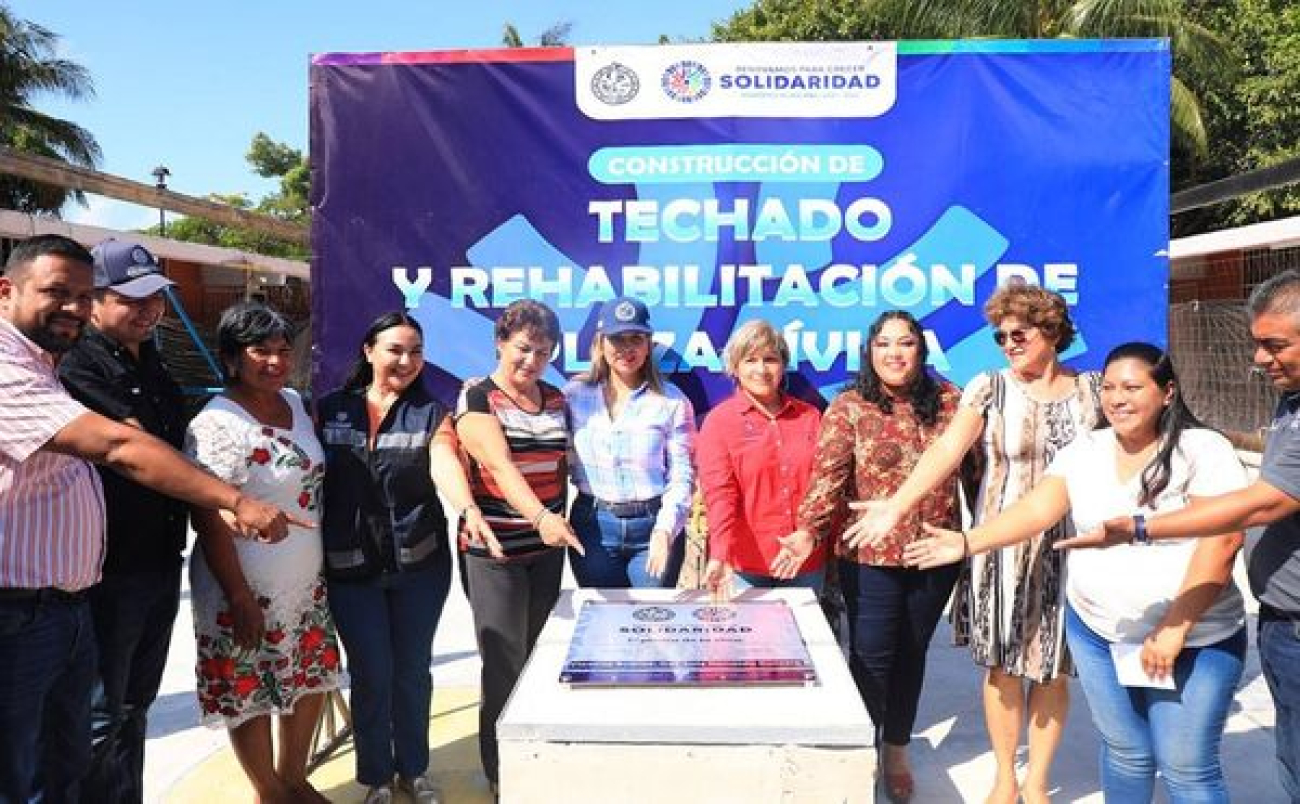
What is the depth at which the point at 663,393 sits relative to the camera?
9.85ft

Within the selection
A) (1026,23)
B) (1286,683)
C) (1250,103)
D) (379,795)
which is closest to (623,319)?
(379,795)

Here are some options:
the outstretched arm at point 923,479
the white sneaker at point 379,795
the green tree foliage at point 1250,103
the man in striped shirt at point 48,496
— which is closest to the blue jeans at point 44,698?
the man in striped shirt at point 48,496

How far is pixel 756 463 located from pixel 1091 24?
13118mm

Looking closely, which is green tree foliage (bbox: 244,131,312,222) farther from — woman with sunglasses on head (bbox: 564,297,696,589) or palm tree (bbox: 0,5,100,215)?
woman with sunglasses on head (bbox: 564,297,696,589)

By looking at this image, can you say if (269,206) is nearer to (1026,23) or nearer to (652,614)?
(1026,23)

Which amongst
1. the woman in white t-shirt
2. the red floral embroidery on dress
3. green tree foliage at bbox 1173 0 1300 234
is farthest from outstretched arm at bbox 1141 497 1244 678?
green tree foliage at bbox 1173 0 1300 234

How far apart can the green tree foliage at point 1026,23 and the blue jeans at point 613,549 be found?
11.3 m

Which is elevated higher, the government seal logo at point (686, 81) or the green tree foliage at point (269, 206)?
the green tree foliage at point (269, 206)

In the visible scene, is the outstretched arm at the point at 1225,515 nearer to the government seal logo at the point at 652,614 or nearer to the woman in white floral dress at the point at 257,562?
the government seal logo at the point at 652,614

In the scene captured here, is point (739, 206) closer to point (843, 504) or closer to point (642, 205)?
point (642, 205)

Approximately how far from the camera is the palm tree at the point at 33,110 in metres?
20.1

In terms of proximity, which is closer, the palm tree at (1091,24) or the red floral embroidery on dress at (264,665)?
the red floral embroidery on dress at (264,665)

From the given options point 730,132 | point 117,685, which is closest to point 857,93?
point 730,132

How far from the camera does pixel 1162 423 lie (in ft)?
7.22
